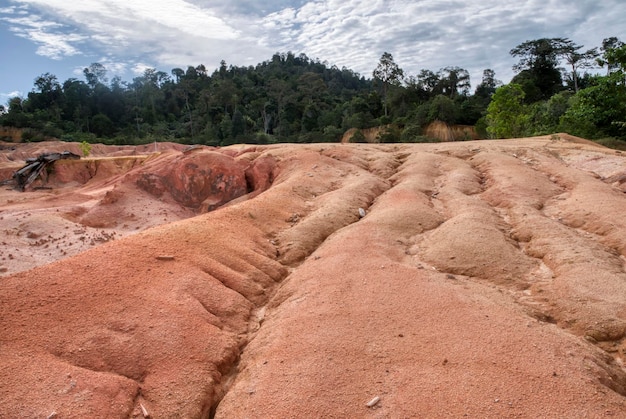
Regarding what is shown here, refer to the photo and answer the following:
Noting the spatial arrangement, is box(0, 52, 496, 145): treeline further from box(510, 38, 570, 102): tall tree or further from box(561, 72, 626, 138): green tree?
box(561, 72, 626, 138): green tree

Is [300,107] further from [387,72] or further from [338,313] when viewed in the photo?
[338,313]

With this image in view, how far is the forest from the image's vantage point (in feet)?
94.1

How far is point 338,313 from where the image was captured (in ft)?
15.1

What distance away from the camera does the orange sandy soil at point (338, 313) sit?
3383 millimetres

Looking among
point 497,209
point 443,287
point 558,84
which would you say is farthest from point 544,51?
point 443,287

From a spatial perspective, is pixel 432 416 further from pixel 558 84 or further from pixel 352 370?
pixel 558 84

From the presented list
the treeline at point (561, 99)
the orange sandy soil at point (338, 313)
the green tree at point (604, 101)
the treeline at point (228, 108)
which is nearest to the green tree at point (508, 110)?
the treeline at point (561, 99)

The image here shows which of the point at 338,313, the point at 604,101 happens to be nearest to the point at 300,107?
the point at 604,101

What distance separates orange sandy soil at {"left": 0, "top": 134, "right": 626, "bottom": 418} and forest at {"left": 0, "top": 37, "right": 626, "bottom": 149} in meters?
19.7

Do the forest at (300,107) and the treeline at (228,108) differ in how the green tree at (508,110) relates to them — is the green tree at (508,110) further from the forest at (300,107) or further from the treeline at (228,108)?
the treeline at (228,108)

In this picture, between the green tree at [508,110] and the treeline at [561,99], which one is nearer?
the treeline at [561,99]

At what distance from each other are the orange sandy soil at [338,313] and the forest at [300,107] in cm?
1965

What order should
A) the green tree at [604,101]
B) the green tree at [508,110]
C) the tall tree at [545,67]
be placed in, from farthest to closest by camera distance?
the tall tree at [545,67]
the green tree at [508,110]
the green tree at [604,101]

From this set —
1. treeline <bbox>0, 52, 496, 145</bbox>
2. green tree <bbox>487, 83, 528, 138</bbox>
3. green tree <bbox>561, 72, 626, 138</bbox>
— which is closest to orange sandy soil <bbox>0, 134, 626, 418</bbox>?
green tree <bbox>561, 72, 626, 138</bbox>
